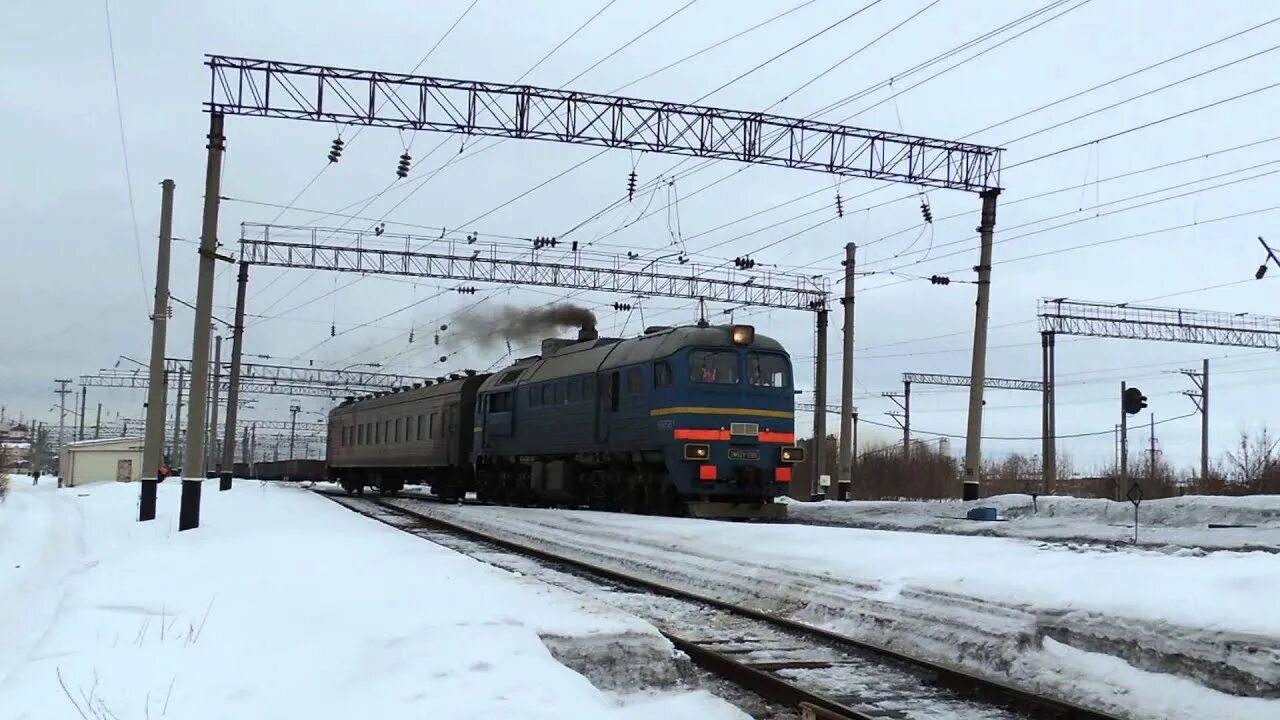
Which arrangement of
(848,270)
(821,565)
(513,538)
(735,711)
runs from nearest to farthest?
(735,711), (821,565), (513,538), (848,270)

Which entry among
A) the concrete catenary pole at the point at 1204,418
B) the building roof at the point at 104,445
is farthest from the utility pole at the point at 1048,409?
the building roof at the point at 104,445

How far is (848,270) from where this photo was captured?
104 ft

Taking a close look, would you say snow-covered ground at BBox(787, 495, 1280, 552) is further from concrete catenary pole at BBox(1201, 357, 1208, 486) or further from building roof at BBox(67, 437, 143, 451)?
building roof at BBox(67, 437, 143, 451)

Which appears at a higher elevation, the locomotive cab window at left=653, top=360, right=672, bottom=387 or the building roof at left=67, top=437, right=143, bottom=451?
the locomotive cab window at left=653, top=360, right=672, bottom=387

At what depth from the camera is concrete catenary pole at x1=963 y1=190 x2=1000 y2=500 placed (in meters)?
24.6

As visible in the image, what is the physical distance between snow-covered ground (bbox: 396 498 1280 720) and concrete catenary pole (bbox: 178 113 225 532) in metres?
7.98

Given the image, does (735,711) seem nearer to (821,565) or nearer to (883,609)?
(883,609)

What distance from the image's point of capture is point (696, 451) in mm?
20172

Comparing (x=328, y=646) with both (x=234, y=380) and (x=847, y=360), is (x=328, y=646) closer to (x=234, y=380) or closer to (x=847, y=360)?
(x=847, y=360)

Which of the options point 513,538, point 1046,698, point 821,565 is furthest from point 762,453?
point 1046,698

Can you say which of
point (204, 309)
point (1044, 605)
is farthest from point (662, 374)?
point (1044, 605)

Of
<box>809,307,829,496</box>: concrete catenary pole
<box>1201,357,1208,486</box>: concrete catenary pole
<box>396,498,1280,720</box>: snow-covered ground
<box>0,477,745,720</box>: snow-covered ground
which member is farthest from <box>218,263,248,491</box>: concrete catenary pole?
<box>1201,357,1208,486</box>: concrete catenary pole

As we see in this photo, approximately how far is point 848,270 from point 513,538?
50.5 feet

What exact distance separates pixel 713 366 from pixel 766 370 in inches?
54.1
